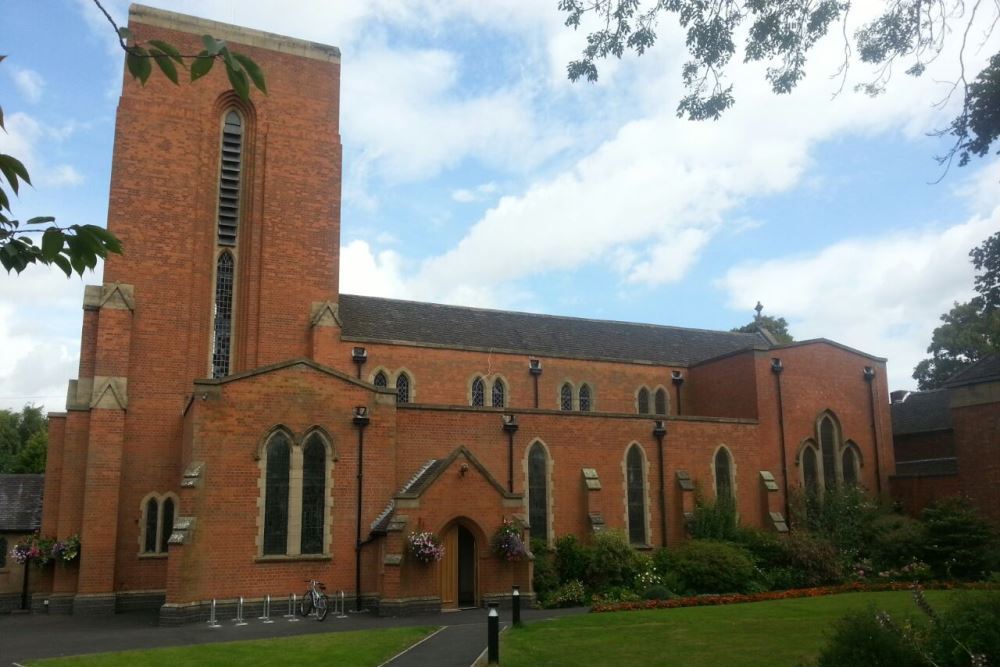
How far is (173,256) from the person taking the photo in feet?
93.3

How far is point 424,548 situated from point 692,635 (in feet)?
26.0

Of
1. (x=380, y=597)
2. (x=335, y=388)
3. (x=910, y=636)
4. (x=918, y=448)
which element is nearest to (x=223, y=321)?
(x=335, y=388)

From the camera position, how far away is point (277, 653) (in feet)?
52.1

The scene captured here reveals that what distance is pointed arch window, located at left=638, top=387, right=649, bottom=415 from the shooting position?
36500 millimetres

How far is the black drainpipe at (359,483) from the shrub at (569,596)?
5.43 meters

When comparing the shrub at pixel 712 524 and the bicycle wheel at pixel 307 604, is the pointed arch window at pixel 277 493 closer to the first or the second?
the bicycle wheel at pixel 307 604

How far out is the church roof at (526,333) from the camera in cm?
3334

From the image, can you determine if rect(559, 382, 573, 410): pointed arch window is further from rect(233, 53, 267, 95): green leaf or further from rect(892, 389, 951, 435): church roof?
rect(233, 53, 267, 95): green leaf

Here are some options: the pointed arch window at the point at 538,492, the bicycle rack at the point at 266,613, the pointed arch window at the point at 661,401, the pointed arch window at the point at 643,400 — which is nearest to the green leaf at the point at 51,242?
the bicycle rack at the point at 266,613

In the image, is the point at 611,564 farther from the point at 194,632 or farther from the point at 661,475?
the point at 194,632

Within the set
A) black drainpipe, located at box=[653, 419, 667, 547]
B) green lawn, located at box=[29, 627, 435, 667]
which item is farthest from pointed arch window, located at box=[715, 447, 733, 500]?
green lawn, located at box=[29, 627, 435, 667]

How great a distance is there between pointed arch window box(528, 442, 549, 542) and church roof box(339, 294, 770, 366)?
7.04m

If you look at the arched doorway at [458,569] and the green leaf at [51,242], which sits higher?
the green leaf at [51,242]

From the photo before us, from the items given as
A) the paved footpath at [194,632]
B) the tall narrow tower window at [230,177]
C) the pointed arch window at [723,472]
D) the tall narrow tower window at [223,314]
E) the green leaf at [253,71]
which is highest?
the tall narrow tower window at [230,177]
